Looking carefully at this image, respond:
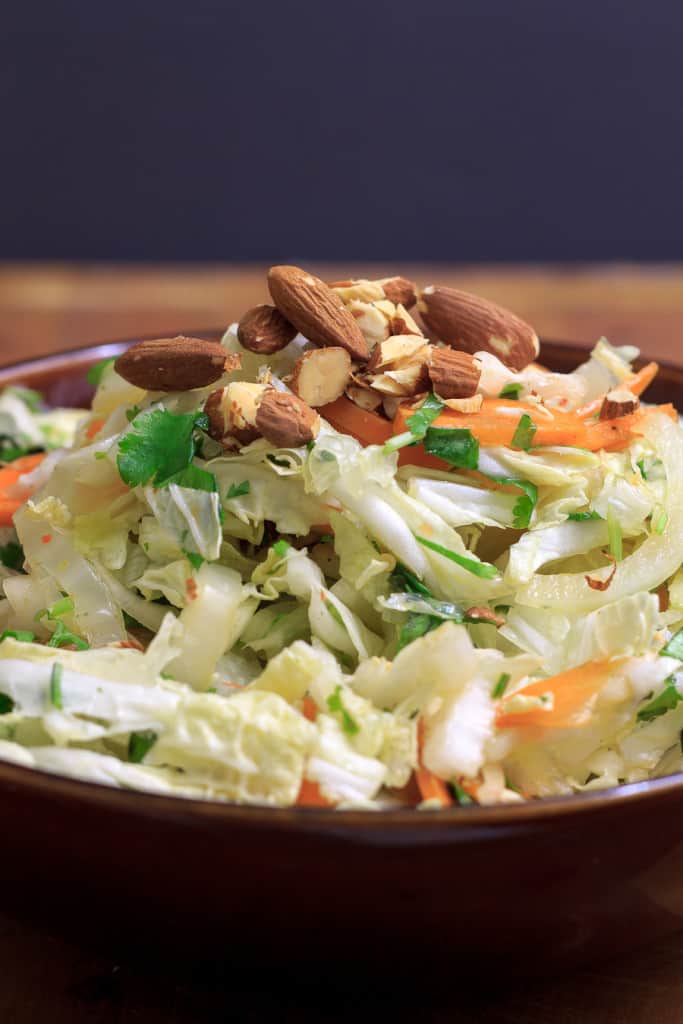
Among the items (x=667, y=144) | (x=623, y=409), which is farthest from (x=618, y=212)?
(x=623, y=409)

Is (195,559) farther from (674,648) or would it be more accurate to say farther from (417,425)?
(674,648)

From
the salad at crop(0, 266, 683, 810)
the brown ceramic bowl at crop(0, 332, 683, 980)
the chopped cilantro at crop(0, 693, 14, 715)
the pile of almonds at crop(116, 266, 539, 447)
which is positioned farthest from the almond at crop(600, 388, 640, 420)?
the chopped cilantro at crop(0, 693, 14, 715)

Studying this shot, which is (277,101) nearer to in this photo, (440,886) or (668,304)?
(668,304)

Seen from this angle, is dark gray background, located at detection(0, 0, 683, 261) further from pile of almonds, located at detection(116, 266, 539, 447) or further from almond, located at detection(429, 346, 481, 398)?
almond, located at detection(429, 346, 481, 398)

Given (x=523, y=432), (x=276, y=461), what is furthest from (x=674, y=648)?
(x=276, y=461)

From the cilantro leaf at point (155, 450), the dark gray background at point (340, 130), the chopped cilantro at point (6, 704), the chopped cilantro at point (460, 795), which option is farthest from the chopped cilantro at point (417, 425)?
the dark gray background at point (340, 130)

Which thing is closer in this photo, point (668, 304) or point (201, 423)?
point (201, 423)

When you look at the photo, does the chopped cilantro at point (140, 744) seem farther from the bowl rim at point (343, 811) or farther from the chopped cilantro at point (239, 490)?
the chopped cilantro at point (239, 490)
